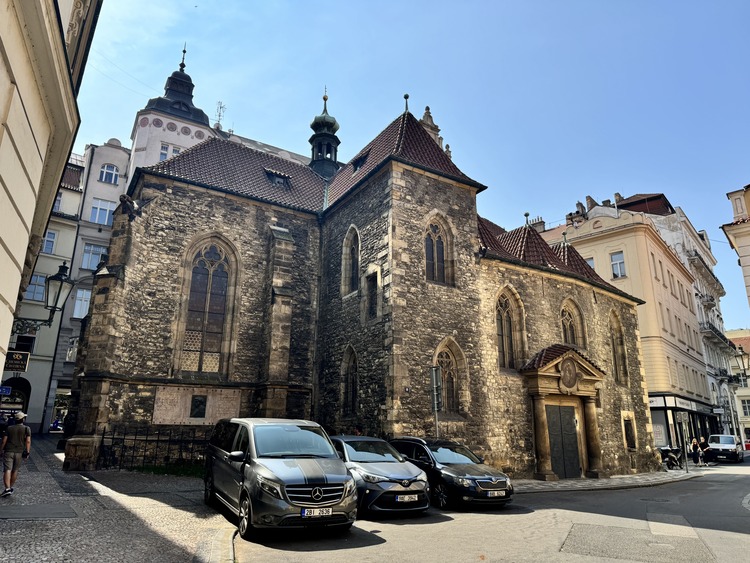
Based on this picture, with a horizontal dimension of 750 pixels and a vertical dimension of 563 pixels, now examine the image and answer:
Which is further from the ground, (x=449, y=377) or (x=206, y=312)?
(x=206, y=312)

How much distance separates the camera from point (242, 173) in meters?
21.0

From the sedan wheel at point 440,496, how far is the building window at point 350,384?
5969 millimetres

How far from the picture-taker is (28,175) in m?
4.93

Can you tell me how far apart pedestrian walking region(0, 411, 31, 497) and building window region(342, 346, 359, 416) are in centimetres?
917

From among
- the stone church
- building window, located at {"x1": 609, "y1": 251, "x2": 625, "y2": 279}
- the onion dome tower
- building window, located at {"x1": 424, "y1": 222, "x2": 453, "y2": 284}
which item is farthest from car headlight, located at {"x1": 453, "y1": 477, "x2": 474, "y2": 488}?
building window, located at {"x1": 609, "y1": 251, "x2": 625, "y2": 279}

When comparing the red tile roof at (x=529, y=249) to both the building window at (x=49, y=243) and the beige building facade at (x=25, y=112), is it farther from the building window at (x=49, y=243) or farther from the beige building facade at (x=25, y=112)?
the building window at (x=49, y=243)

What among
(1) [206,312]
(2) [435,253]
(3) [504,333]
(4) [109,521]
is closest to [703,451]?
(3) [504,333]

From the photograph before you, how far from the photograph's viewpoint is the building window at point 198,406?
1697 centimetres

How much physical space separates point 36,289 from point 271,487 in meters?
30.2

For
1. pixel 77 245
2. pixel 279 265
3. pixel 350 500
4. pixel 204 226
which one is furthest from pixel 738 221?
pixel 77 245

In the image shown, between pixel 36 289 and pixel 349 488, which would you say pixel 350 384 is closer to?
pixel 349 488

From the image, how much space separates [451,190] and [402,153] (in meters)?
2.34

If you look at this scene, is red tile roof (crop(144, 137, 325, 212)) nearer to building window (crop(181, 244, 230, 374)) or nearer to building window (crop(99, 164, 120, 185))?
building window (crop(181, 244, 230, 374))

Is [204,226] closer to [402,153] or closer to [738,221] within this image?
[402,153]
